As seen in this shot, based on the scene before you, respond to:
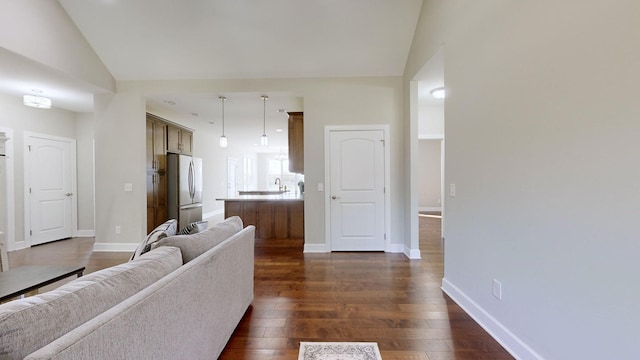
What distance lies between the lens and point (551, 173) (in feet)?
4.97

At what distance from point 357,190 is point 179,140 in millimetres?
4114

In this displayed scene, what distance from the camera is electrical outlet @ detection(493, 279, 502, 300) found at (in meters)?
1.94

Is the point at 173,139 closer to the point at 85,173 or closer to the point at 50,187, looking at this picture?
the point at 85,173

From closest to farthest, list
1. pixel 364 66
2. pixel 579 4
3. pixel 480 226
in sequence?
1. pixel 579 4
2. pixel 480 226
3. pixel 364 66

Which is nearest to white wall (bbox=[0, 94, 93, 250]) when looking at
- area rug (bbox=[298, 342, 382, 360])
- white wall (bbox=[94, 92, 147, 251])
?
white wall (bbox=[94, 92, 147, 251])

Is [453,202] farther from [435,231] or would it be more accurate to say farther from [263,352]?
[435,231]

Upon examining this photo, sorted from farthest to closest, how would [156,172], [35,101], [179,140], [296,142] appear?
[179,140]
[156,172]
[296,142]
[35,101]

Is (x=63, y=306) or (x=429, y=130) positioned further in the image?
(x=429, y=130)

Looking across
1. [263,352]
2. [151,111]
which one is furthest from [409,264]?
[151,111]

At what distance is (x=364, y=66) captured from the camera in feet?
13.2

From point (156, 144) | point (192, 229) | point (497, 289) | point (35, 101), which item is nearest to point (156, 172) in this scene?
point (156, 144)

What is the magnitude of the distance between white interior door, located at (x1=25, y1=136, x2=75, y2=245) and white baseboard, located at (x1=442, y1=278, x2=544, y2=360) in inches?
261

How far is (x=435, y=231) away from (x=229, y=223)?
4768 mm

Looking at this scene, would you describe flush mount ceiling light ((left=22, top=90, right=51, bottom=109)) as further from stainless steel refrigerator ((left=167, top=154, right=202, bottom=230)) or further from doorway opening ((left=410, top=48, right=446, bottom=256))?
doorway opening ((left=410, top=48, right=446, bottom=256))
